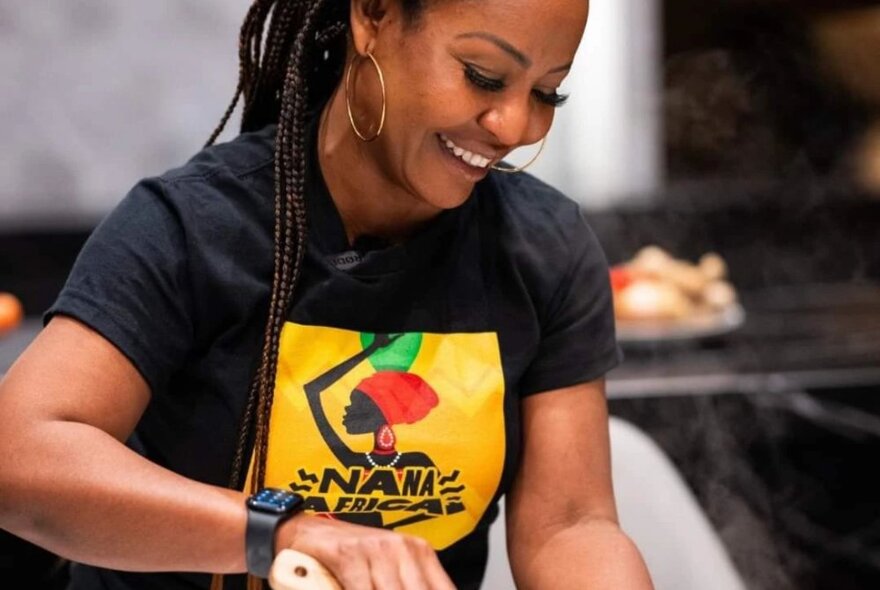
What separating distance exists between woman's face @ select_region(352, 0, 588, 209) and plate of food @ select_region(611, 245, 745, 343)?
1134 millimetres

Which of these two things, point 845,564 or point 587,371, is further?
point 845,564

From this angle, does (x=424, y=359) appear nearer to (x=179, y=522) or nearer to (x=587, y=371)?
(x=587, y=371)

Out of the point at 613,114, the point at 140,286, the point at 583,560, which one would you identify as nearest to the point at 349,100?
the point at 140,286

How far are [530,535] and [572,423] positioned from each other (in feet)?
0.45

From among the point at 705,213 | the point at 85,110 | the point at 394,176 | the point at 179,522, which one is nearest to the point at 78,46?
the point at 85,110

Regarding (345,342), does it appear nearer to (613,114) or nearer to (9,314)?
(9,314)

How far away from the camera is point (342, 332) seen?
1.20m

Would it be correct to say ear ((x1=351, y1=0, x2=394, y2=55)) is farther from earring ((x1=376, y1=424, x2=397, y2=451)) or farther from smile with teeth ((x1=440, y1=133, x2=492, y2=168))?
earring ((x1=376, y1=424, x2=397, y2=451))

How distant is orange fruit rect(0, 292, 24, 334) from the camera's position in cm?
238

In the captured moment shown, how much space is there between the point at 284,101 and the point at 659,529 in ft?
2.72

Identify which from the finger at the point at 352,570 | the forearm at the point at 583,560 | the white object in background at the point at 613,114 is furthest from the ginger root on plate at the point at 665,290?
the finger at the point at 352,570

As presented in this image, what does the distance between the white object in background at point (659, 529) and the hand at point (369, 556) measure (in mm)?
452

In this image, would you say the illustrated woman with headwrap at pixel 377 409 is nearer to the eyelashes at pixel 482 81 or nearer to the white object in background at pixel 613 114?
the eyelashes at pixel 482 81

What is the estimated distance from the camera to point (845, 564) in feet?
7.18
